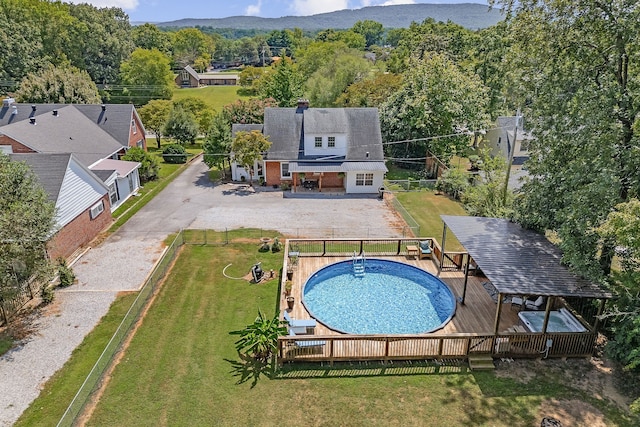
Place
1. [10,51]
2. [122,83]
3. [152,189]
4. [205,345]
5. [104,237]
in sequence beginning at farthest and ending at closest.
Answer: [122,83] → [10,51] → [152,189] → [104,237] → [205,345]

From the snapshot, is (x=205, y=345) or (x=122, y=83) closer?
(x=205, y=345)

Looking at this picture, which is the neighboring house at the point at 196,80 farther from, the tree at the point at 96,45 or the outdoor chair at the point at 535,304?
the outdoor chair at the point at 535,304

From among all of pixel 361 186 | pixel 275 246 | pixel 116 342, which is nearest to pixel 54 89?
pixel 361 186

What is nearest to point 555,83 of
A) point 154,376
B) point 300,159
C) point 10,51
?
point 154,376

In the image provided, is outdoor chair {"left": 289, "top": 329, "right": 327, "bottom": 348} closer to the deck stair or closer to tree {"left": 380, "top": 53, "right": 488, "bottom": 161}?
the deck stair

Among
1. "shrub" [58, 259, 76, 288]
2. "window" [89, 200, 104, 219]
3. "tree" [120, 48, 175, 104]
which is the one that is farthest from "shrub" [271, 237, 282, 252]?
"tree" [120, 48, 175, 104]

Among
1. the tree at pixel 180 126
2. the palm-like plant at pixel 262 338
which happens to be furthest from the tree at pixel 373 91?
the palm-like plant at pixel 262 338

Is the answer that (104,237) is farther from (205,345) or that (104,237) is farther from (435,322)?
(435,322)

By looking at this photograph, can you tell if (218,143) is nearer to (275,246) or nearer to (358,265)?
(275,246)
